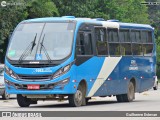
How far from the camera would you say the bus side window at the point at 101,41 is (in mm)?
27578

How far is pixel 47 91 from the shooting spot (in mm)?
24594

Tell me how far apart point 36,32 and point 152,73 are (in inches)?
371


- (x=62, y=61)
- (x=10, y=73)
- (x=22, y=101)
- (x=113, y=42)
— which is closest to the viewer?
(x=62, y=61)

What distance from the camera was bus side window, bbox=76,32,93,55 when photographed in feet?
84.3

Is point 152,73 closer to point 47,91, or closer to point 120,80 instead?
point 120,80

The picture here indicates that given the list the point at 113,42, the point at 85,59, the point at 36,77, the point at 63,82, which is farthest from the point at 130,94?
the point at 36,77

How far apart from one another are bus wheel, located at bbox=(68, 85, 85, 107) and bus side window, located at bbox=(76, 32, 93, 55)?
1286mm

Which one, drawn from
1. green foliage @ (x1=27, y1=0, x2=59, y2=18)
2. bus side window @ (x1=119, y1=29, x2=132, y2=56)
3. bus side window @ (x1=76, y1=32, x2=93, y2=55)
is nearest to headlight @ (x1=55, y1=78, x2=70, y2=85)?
bus side window @ (x1=76, y1=32, x2=93, y2=55)

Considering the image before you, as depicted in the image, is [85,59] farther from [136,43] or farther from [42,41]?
[136,43]

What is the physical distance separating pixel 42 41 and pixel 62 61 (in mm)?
1194

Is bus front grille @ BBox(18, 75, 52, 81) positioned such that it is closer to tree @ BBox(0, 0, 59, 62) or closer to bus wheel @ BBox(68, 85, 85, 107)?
bus wheel @ BBox(68, 85, 85, 107)

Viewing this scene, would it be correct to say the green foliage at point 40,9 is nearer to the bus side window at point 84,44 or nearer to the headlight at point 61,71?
the bus side window at point 84,44

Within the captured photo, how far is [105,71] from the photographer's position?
92.2ft

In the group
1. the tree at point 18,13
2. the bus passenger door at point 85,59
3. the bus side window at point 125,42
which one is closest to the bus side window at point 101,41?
the bus passenger door at point 85,59
